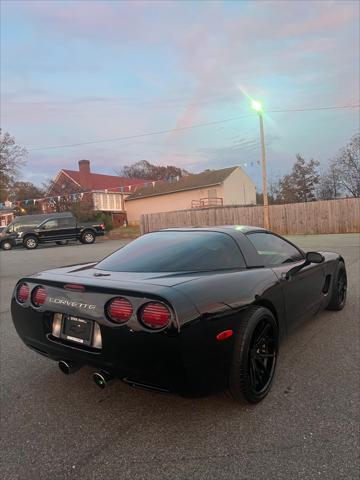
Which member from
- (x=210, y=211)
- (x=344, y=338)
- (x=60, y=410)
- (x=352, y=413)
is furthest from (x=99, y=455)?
(x=210, y=211)

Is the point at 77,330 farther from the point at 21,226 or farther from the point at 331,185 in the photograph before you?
the point at 331,185

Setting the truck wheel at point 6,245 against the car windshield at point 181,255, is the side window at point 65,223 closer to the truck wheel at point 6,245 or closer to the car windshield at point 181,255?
the truck wheel at point 6,245

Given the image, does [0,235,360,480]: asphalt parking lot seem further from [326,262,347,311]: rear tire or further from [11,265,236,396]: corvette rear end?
[326,262,347,311]: rear tire

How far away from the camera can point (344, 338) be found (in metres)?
4.09

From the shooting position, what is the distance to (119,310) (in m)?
2.46

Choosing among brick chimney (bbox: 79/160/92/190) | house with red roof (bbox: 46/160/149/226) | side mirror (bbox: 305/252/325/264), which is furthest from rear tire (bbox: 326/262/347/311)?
brick chimney (bbox: 79/160/92/190)

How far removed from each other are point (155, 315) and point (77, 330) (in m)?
0.66

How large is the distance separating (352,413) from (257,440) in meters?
0.77

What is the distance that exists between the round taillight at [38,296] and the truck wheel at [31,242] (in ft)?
70.5

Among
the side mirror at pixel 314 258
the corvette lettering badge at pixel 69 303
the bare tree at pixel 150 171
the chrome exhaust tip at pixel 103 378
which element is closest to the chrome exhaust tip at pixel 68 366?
the chrome exhaust tip at pixel 103 378

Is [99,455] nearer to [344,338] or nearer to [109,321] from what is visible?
[109,321]

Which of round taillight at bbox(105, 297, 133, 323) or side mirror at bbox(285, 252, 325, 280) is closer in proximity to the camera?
round taillight at bbox(105, 297, 133, 323)

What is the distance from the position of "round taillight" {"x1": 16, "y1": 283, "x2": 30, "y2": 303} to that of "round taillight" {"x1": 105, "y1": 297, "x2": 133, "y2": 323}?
894 mm

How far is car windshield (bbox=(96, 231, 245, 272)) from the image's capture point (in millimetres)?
3084
